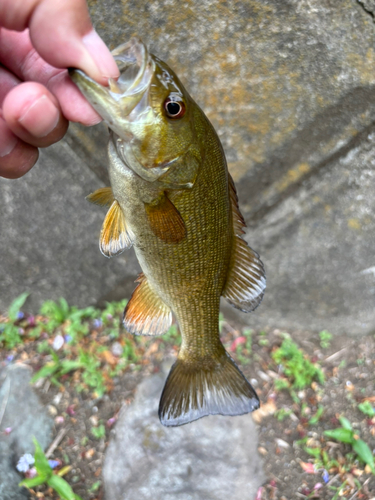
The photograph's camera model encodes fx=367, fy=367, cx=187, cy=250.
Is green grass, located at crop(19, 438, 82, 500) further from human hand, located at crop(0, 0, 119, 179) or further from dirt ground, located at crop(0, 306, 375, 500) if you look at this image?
human hand, located at crop(0, 0, 119, 179)

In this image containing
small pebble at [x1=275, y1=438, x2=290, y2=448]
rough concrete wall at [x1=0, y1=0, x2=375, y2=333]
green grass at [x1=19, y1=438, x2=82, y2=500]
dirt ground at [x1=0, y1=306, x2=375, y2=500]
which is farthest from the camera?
small pebble at [x1=275, y1=438, x2=290, y2=448]

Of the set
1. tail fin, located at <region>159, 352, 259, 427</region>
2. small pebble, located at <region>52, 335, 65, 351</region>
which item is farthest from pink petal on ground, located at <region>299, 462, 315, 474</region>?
small pebble, located at <region>52, 335, 65, 351</region>

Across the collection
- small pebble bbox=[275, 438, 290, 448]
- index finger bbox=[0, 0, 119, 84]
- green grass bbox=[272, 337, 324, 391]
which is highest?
index finger bbox=[0, 0, 119, 84]

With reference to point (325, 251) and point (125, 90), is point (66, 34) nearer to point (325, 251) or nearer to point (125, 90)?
point (125, 90)

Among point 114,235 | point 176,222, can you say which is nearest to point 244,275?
point 176,222

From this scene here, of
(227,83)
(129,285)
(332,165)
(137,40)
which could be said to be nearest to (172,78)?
(137,40)

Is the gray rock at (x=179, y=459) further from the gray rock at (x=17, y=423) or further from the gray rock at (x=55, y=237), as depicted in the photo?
the gray rock at (x=55, y=237)
